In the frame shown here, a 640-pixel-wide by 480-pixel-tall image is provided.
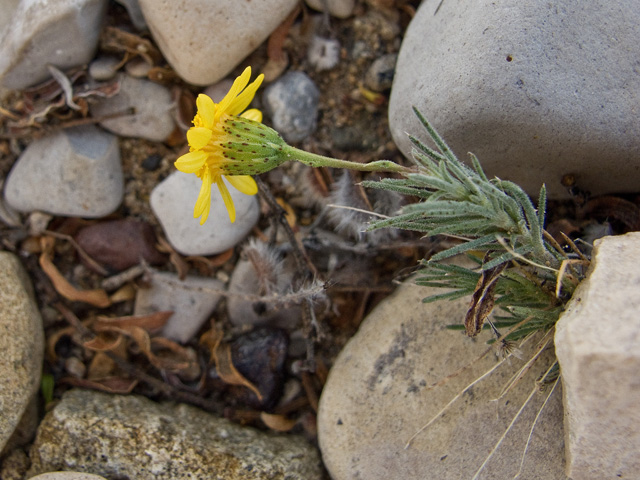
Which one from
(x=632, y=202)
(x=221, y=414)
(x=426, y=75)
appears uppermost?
(x=426, y=75)

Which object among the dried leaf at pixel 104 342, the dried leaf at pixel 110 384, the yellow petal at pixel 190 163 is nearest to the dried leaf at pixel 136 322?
the dried leaf at pixel 104 342

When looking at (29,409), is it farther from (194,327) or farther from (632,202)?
(632,202)

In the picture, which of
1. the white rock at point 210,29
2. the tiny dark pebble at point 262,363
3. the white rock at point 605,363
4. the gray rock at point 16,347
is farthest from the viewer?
the tiny dark pebble at point 262,363

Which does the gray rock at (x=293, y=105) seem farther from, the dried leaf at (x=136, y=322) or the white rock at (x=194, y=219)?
the dried leaf at (x=136, y=322)

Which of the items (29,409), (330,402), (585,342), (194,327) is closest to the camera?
(585,342)

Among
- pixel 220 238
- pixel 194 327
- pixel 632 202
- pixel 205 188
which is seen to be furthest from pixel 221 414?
pixel 632 202
